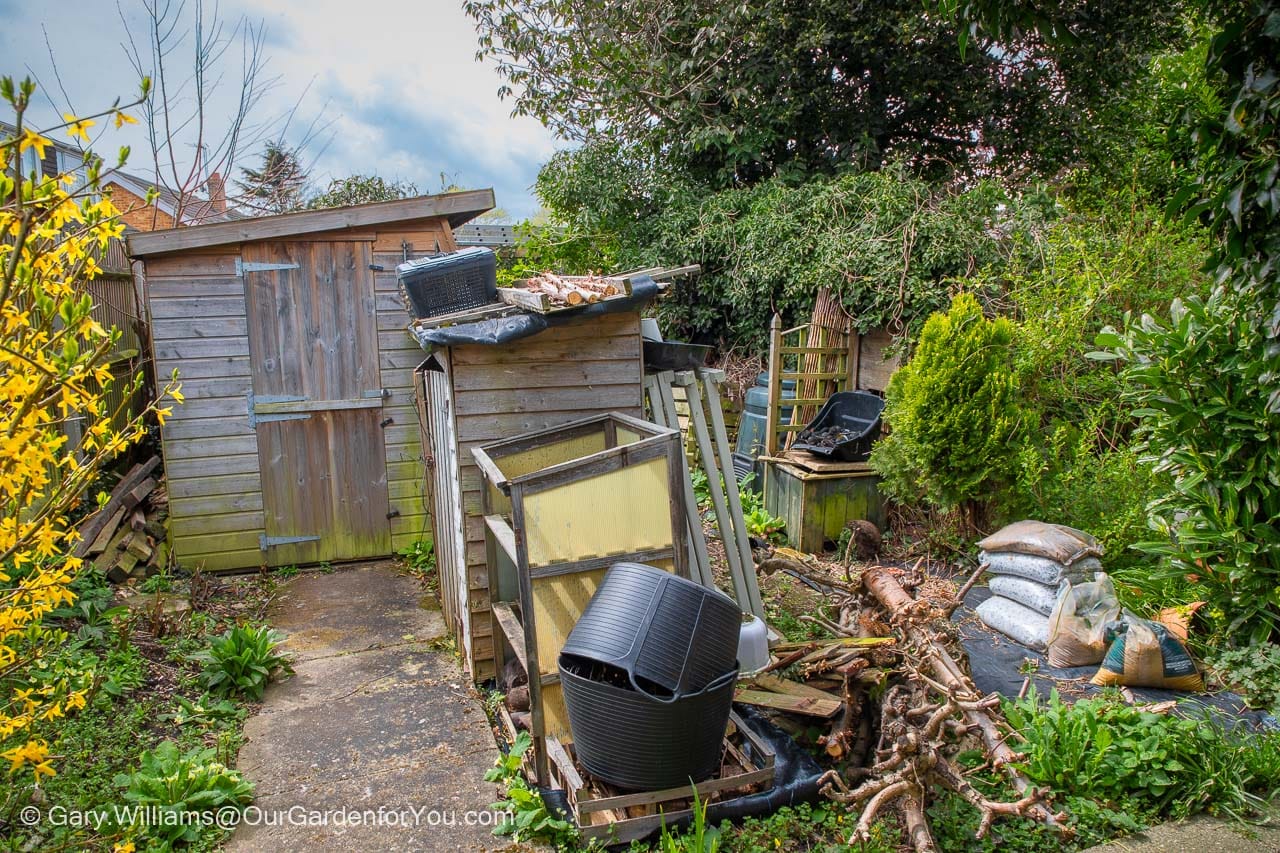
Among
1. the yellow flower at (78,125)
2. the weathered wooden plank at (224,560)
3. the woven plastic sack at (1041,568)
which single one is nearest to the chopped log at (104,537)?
the weathered wooden plank at (224,560)

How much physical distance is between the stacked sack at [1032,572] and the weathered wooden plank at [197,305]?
5.51m

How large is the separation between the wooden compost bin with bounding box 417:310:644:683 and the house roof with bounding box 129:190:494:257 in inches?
82.7

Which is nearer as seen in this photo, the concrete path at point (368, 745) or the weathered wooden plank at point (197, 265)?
the concrete path at point (368, 745)

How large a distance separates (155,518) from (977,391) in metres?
6.30

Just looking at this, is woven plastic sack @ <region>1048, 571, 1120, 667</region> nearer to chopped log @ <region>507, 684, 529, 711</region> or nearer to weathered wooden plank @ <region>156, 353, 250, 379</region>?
chopped log @ <region>507, 684, 529, 711</region>

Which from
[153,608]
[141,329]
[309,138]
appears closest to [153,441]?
[141,329]

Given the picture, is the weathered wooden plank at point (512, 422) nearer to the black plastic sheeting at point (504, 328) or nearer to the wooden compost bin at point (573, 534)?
the black plastic sheeting at point (504, 328)

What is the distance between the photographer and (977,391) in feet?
17.5

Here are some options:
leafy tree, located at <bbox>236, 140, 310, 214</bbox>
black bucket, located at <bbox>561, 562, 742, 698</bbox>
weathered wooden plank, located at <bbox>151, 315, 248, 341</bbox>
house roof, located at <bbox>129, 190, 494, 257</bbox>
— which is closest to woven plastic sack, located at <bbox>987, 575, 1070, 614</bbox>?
black bucket, located at <bbox>561, 562, 742, 698</bbox>

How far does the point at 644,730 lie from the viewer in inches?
106

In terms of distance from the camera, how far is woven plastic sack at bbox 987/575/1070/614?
4297 mm

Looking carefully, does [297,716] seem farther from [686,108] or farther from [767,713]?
[686,108]

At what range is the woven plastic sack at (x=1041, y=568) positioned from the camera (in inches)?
169

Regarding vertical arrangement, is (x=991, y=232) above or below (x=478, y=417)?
above
